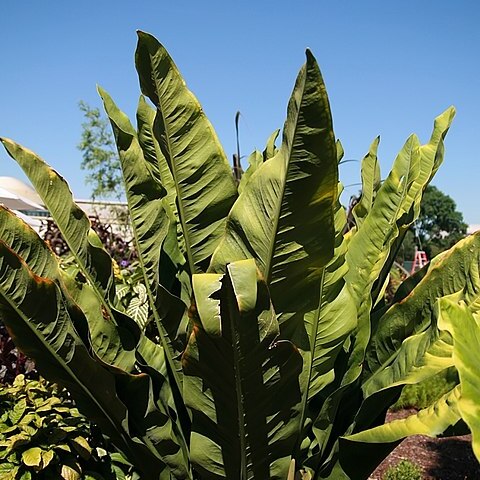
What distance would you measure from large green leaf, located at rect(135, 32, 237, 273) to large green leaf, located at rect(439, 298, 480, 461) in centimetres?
104

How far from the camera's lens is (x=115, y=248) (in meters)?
6.09

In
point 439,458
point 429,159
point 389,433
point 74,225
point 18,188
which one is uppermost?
point 18,188

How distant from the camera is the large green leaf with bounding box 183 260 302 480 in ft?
5.10

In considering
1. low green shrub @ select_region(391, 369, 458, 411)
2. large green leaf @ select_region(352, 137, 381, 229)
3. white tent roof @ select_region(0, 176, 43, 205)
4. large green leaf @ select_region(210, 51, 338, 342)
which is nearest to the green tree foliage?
large green leaf @ select_region(210, 51, 338, 342)

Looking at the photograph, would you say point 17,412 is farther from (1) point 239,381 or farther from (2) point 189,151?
(2) point 189,151

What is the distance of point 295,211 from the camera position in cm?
170

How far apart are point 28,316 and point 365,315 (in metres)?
1.21

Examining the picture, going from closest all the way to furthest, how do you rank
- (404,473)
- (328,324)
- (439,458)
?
(328,324) < (404,473) < (439,458)

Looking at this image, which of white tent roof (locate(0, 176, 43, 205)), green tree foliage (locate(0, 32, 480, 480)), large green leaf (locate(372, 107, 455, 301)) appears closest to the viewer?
green tree foliage (locate(0, 32, 480, 480))

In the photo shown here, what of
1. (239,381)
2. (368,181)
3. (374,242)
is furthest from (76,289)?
(368,181)

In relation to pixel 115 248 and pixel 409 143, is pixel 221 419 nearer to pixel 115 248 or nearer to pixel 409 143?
pixel 409 143

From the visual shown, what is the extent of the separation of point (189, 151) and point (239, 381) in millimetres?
738

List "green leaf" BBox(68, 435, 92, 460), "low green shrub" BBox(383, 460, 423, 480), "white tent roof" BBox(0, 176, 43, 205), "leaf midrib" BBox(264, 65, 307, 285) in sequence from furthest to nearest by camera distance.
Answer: "white tent roof" BBox(0, 176, 43, 205) < "low green shrub" BBox(383, 460, 423, 480) < "green leaf" BBox(68, 435, 92, 460) < "leaf midrib" BBox(264, 65, 307, 285)

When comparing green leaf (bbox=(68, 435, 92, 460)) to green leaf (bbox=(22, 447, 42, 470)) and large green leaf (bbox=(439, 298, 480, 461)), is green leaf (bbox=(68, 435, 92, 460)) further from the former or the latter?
large green leaf (bbox=(439, 298, 480, 461))
